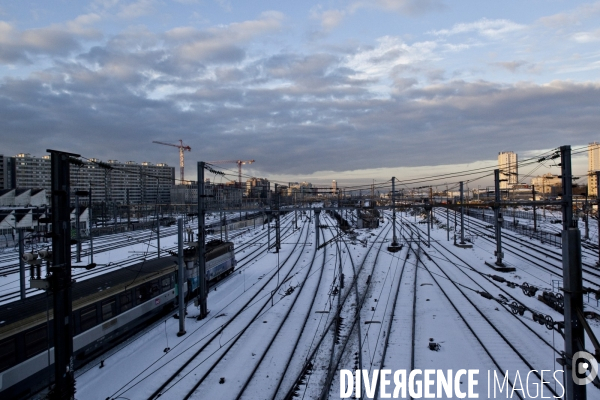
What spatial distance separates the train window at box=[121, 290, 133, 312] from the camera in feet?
35.8

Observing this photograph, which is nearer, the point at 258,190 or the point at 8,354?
the point at 8,354

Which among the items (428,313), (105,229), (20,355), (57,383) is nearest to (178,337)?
(20,355)

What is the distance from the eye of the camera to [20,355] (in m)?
7.55

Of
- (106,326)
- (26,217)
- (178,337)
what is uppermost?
(26,217)

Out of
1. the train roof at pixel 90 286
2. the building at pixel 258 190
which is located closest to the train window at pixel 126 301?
the train roof at pixel 90 286

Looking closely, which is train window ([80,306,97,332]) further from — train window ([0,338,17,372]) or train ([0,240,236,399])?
train window ([0,338,17,372])

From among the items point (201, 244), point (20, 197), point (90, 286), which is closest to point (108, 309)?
point (90, 286)

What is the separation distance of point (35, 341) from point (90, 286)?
2570 mm

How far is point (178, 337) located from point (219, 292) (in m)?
5.50

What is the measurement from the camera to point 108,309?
1027 cm

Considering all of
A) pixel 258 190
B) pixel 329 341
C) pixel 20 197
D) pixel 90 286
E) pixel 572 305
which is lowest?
pixel 329 341

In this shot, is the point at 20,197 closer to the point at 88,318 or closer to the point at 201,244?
the point at 88,318

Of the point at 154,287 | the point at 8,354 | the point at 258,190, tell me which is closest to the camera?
the point at 8,354

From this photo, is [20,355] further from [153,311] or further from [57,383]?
[153,311]
